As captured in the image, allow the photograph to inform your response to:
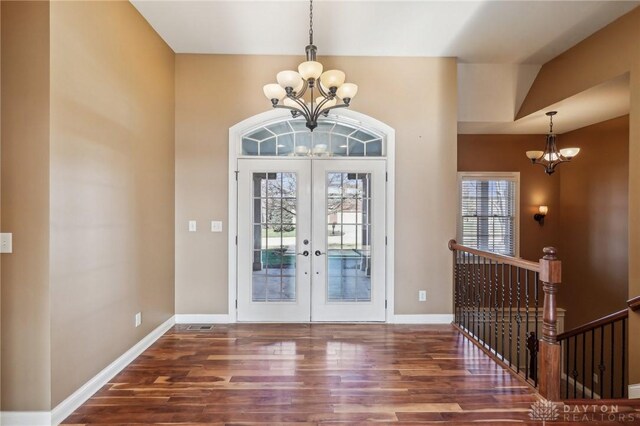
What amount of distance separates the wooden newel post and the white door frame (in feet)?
6.40

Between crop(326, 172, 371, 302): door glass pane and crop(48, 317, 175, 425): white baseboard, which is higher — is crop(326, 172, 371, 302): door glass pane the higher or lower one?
the higher one

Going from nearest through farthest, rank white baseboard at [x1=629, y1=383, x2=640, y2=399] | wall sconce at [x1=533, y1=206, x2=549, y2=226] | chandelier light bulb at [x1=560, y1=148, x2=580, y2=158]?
white baseboard at [x1=629, y1=383, x2=640, y2=399] < chandelier light bulb at [x1=560, y1=148, x2=580, y2=158] < wall sconce at [x1=533, y1=206, x2=549, y2=226]

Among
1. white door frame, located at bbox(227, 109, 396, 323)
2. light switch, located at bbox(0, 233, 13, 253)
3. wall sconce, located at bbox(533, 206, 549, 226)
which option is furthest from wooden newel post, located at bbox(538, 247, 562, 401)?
wall sconce, located at bbox(533, 206, 549, 226)

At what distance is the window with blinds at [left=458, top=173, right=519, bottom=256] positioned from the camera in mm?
6266

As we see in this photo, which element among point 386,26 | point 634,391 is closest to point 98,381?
point 386,26

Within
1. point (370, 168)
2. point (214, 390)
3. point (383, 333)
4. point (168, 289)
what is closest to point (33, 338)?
point (214, 390)

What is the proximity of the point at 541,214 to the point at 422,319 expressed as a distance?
3.58 metres

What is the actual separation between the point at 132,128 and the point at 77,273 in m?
1.46

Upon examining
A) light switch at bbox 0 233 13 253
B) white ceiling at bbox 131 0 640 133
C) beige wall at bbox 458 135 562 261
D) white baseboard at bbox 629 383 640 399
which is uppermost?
white ceiling at bbox 131 0 640 133

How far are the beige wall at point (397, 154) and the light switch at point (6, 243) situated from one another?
6.67 feet

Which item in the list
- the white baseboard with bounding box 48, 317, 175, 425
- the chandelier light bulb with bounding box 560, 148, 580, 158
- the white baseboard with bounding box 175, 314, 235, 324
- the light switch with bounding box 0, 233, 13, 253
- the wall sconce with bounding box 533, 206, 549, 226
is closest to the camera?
the light switch with bounding box 0, 233, 13, 253

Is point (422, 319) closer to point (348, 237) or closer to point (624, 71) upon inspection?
point (348, 237)

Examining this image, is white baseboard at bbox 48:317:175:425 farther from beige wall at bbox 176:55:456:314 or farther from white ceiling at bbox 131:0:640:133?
white ceiling at bbox 131:0:640:133

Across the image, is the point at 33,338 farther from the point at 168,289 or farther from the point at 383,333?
the point at 383,333
